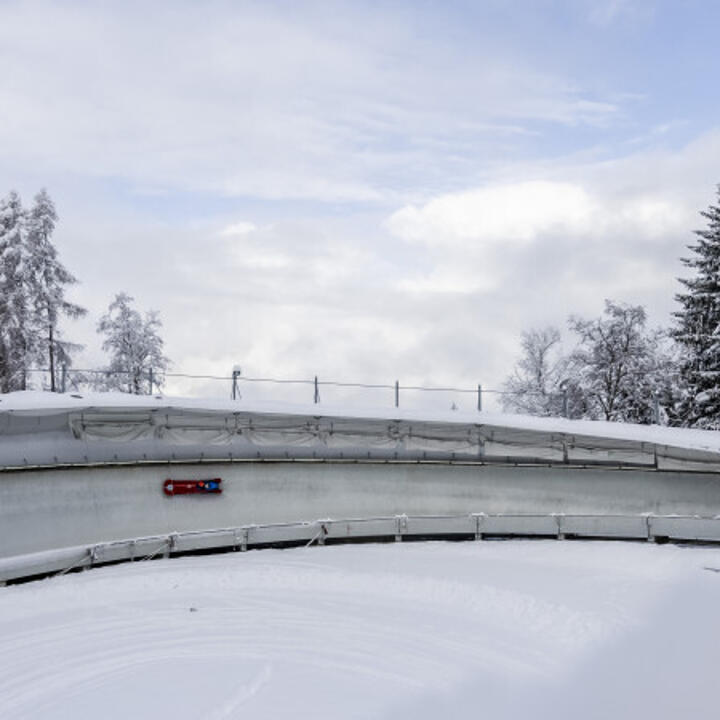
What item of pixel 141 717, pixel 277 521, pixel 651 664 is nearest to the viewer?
pixel 141 717

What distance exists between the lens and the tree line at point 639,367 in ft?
113

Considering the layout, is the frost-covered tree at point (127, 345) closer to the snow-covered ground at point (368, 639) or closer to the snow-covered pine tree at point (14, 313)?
the snow-covered pine tree at point (14, 313)

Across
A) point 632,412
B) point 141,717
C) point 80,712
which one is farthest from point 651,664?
point 632,412

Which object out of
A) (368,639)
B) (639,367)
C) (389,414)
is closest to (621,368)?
(639,367)

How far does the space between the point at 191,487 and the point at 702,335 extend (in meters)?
25.9

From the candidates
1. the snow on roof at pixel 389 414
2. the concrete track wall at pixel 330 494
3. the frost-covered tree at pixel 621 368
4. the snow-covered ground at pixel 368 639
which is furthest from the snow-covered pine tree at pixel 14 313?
the frost-covered tree at pixel 621 368

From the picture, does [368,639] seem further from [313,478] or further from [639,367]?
[639,367]

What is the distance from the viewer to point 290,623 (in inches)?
→ 556

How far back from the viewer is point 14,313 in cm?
3391

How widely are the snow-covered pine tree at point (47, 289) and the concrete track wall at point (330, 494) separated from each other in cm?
1493

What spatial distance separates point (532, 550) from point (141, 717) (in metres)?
13.5

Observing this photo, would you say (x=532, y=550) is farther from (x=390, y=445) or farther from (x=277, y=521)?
(x=277, y=521)

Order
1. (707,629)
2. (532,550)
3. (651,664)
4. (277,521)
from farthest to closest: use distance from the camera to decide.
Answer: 1. (277,521)
2. (532,550)
3. (707,629)
4. (651,664)

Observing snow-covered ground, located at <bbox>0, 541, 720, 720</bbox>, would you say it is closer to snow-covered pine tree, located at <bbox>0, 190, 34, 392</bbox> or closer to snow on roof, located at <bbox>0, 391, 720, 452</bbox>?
snow on roof, located at <bbox>0, 391, 720, 452</bbox>
